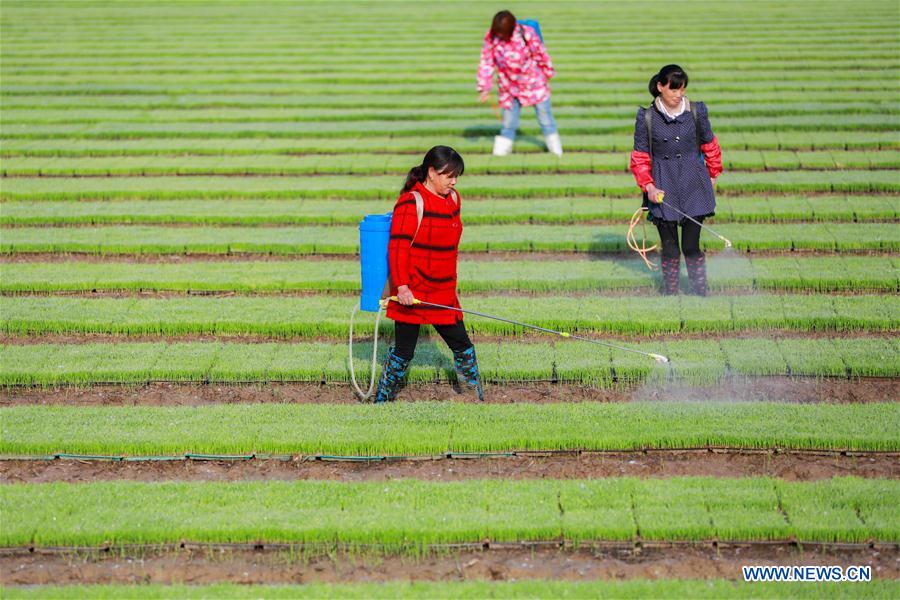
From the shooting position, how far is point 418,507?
6242 millimetres

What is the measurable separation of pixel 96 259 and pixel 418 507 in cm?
593

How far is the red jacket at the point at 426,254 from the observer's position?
7035mm

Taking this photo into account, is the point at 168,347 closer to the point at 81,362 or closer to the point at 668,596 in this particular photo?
the point at 81,362

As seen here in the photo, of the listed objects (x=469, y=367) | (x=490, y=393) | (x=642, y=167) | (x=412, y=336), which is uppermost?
(x=642, y=167)

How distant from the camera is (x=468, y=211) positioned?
11.8 meters

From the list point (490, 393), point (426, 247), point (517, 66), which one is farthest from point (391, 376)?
point (517, 66)

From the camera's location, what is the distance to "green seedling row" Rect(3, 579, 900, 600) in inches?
213

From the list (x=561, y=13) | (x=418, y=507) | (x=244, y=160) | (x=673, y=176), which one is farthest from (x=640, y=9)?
(x=418, y=507)

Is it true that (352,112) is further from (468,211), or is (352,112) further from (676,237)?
(676,237)

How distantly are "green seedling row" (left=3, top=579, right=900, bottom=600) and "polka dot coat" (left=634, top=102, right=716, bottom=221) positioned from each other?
3.97 metres

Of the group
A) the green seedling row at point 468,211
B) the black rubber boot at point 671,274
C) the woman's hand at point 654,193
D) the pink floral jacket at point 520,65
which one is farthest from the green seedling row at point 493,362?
the pink floral jacket at point 520,65

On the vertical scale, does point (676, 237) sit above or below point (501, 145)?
below

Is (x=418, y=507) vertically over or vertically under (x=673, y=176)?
under

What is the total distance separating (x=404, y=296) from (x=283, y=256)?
4085 millimetres
